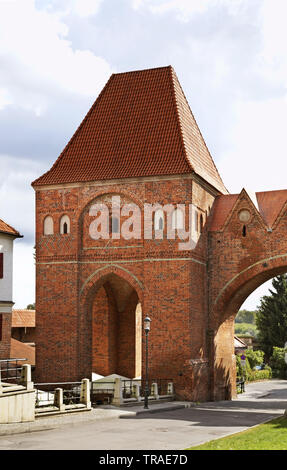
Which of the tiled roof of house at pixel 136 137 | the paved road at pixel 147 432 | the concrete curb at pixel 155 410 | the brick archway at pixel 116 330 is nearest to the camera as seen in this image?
the paved road at pixel 147 432

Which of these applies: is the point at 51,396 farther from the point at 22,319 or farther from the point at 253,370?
the point at 253,370

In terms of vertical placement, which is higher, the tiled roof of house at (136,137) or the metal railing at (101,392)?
the tiled roof of house at (136,137)

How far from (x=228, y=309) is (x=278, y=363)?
1166 inches

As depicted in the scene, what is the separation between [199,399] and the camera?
28.8 metres

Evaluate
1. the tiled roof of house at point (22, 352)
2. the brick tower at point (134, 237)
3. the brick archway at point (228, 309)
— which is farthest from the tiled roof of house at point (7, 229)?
the brick archway at point (228, 309)

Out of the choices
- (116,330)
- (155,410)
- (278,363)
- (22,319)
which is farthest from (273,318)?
(155,410)

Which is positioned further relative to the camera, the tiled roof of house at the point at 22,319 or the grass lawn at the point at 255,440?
the tiled roof of house at the point at 22,319

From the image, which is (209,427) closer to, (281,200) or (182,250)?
(182,250)

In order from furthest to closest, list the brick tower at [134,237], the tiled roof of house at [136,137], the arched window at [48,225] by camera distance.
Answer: the arched window at [48,225]
the tiled roof of house at [136,137]
the brick tower at [134,237]

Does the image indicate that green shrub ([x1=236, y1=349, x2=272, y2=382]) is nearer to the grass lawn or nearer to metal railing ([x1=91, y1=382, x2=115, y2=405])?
metal railing ([x1=91, y1=382, x2=115, y2=405])

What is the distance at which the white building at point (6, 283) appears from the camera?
1192 inches

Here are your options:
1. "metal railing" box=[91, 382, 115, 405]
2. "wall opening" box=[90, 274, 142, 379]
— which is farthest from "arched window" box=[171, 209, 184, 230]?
"metal railing" box=[91, 382, 115, 405]

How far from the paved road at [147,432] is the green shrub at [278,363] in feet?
110

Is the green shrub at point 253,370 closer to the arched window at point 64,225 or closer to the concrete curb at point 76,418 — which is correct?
the arched window at point 64,225
